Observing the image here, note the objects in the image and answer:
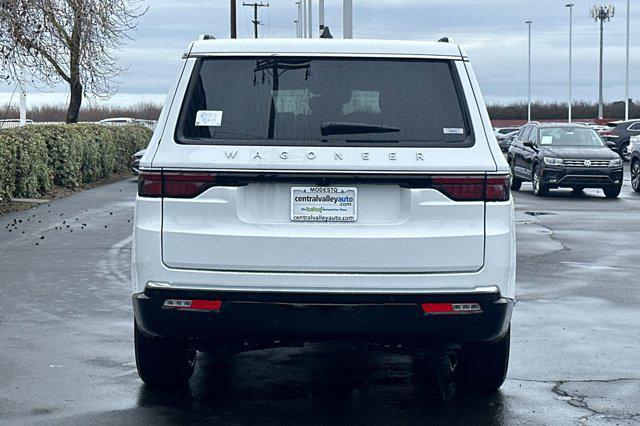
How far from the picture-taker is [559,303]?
1084cm

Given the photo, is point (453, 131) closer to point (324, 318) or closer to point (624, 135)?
point (324, 318)

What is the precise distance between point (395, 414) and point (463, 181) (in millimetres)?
1359

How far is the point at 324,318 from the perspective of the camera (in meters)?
6.02

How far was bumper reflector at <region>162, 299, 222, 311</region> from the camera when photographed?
19.8 ft

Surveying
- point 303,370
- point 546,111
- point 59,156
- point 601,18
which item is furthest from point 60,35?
point 546,111

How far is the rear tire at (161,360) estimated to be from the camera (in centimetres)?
686

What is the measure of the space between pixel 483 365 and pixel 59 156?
21.3 m

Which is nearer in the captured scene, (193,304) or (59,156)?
(193,304)

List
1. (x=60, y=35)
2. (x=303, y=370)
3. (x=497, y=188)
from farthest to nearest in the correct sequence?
(x=60, y=35) < (x=303, y=370) < (x=497, y=188)

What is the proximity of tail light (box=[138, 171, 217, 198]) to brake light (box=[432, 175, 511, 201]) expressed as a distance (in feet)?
3.57

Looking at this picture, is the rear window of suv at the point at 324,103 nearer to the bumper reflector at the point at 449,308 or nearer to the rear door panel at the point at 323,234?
the rear door panel at the point at 323,234

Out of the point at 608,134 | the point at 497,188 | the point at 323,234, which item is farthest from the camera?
the point at 608,134

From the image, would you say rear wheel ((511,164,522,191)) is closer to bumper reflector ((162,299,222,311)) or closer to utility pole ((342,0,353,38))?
utility pole ((342,0,353,38))

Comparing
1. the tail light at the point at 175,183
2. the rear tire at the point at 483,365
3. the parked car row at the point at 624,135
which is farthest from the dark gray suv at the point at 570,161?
the parked car row at the point at 624,135
